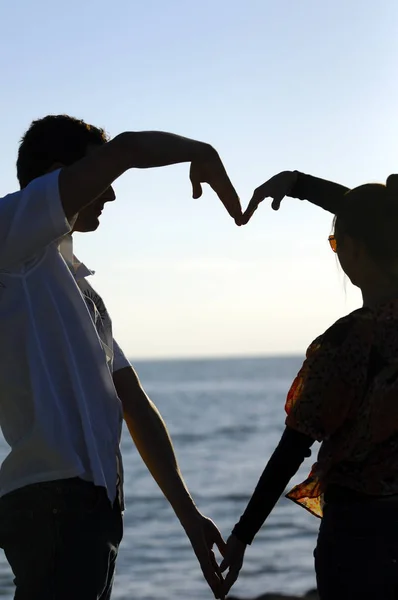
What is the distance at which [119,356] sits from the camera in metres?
3.47

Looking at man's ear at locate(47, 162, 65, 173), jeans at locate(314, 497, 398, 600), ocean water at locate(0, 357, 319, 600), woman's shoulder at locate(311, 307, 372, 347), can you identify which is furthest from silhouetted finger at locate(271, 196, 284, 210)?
ocean water at locate(0, 357, 319, 600)

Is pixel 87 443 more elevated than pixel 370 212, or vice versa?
pixel 370 212

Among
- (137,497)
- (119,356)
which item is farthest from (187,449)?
(119,356)

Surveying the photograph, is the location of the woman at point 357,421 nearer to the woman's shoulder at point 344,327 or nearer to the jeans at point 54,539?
the woman's shoulder at point 344,327

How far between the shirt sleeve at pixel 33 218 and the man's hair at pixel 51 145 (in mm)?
414

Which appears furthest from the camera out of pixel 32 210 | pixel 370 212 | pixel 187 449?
pixel 187 449

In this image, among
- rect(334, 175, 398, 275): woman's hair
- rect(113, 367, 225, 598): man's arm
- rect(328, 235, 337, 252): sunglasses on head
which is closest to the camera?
rect(334, 175, 398, 275): woman's hair

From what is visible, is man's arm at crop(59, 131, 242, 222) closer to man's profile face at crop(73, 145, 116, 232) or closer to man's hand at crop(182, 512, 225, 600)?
man's profile face at crop(73, 145, 116, 232)

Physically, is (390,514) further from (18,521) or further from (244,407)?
(244,407)

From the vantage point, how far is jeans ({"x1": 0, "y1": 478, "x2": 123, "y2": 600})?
109 inches

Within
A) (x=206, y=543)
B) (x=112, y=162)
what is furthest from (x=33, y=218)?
(x=206, y=543)

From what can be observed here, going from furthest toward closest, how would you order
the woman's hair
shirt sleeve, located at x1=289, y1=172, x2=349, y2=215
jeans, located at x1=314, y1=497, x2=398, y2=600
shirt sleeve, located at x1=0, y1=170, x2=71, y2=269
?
shirt sleeve, located at x1=289, y1=172, x2=349, y2=215
the woman's hair
jeans, located at x1=314, y1=497, x2=398, y2=600
shirt sleeve, located at x1=0, y1=170, x2=71, y2=269

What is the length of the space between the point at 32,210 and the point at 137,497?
52.2ft

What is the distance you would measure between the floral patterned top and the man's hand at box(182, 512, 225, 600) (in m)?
0.52
